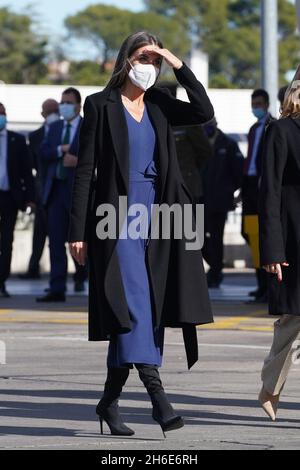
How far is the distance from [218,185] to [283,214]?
9500 mm

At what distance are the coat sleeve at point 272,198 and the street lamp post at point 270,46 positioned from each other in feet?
41.0

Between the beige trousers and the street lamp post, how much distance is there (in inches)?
489

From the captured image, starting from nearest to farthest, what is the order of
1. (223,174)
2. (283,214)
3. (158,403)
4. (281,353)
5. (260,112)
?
(158,403) < (283,214) < (281,353) < (260,112) < (223,174)

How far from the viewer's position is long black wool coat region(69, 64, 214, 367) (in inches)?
283

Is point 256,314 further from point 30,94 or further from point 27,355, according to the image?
point 30,94

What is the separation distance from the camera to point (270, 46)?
66.2 feet

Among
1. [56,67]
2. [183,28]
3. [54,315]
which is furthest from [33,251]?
[183,28]

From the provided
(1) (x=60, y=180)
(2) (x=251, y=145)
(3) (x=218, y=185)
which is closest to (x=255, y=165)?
(2) (x=251, y=145)

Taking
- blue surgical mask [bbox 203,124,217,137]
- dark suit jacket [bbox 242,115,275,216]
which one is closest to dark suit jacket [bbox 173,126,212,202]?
blue surgical mask [bbox 203,124,217,137]

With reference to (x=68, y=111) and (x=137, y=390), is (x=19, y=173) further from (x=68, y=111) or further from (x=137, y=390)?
(x=137, y=390)

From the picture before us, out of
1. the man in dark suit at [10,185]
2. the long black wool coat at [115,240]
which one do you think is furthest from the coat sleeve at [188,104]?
the man in dark suit at [10,185]

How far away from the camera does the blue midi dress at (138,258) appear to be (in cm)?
714

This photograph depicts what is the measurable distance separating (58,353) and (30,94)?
27.8 meters

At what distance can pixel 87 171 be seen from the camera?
726 centimetres
